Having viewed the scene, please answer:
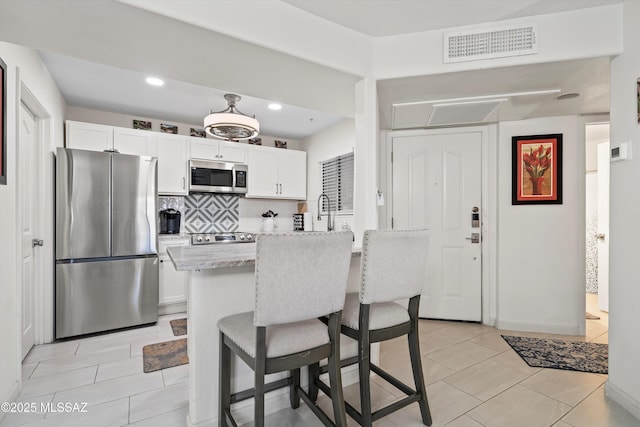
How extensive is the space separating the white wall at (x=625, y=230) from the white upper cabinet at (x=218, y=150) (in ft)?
12.8

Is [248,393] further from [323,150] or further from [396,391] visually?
[323,150]

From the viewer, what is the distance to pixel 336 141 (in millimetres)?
4285

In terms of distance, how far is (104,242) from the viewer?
310cm

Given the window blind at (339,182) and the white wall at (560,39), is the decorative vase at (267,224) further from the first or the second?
the white wall at (560,39)

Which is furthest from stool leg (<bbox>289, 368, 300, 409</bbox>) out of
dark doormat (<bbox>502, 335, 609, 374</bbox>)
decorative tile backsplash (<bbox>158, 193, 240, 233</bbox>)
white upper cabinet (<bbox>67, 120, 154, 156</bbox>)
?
→ white upper cabinet (<bbox>67, 120, 154, 156</bbox>)

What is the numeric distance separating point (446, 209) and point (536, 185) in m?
0.88

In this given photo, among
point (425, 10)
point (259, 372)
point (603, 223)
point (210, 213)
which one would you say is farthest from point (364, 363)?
point (603, 223)

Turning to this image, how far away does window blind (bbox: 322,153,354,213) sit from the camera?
161 inches

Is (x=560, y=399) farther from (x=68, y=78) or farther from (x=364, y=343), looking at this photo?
(x=68, y=78)

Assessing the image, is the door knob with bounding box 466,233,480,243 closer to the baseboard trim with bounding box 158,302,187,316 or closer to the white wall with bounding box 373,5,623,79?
the white wall with bounding box 373,5,623,79

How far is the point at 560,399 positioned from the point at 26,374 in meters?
3.70

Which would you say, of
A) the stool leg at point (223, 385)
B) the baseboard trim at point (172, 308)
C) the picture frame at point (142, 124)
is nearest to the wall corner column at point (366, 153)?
the stool leg at point (223, 385)

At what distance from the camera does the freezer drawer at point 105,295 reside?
2.94 m

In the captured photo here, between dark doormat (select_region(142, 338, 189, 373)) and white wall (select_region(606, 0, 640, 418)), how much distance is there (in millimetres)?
2976
